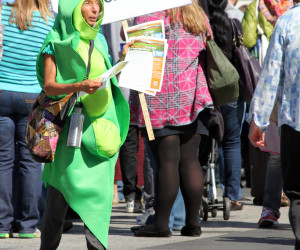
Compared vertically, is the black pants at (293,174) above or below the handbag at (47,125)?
below

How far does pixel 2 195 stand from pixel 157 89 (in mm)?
1610

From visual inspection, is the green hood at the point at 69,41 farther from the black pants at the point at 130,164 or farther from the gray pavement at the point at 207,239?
the black pants at the point at 130,164

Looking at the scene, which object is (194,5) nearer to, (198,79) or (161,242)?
(198,79)

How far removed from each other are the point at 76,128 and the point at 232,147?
4243 millimetres

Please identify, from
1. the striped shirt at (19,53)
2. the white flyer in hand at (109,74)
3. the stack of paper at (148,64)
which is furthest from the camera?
the striped shirt at (19,53)

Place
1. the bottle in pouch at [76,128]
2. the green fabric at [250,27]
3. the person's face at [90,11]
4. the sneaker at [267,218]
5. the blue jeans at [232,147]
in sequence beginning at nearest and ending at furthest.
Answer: the bottle in pouch at [76,128] → the person's face at [90,11] → the sneaker at [267,218] → the blue jeans at [232,147] → the green fabric at [250,27]

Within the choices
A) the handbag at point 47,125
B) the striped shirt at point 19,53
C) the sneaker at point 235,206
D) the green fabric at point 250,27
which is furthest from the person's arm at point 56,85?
the green fabric at point 250,27

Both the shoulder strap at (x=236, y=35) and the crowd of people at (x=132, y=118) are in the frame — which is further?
the shoulder strap at (x=236, y=35)

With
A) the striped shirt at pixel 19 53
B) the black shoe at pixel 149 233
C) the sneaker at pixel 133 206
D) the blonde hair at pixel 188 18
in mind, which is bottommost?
the sneaker at pixel 133 206

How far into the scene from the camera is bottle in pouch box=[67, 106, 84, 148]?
4582 mm

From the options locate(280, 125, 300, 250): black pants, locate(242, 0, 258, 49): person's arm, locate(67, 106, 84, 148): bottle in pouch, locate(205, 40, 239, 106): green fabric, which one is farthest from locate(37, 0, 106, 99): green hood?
locate(242, 0, 258, 49): person's arm

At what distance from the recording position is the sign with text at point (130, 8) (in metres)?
5.84

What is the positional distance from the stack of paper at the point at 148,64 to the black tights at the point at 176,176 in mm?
643

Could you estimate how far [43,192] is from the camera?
7238mm
